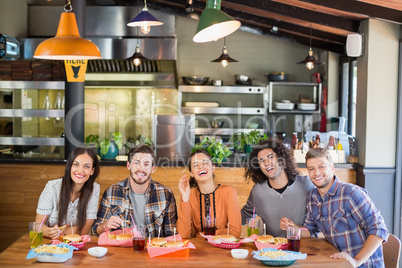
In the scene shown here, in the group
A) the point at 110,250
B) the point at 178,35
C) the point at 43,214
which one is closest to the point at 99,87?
the point at 178,35

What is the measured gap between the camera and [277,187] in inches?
144

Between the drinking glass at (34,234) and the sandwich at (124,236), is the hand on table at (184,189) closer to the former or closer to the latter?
the sandwich at (124,236)

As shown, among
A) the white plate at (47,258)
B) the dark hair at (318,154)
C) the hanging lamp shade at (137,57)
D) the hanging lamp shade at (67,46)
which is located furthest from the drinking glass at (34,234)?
the hanging lamp shade at (137,57)

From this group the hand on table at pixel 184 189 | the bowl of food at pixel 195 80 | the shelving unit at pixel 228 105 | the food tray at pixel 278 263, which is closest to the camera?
the food tray at pixel 278 263

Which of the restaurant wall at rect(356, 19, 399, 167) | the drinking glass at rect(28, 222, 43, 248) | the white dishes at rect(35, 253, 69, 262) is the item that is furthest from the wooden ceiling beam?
the white dishes at rect(35, 253, 69, 262)

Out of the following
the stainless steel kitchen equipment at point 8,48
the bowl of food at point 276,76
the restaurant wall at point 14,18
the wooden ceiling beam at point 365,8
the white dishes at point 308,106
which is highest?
the restaurant wall at point 14,18

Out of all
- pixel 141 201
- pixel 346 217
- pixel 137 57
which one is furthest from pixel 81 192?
pixel 137 57

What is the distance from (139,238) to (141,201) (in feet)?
2.34

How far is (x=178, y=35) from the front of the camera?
9.43 metres

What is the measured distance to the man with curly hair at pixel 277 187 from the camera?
11.8 ft

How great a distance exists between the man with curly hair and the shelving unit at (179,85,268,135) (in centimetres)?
541

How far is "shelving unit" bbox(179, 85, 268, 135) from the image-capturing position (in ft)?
29.8

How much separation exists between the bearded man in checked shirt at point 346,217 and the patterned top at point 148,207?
82 centimetres

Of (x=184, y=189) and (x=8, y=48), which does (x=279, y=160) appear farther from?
(x=8, y=48)
